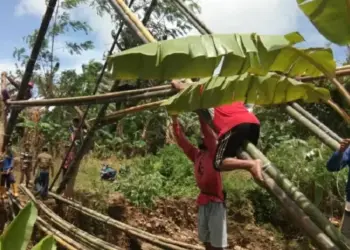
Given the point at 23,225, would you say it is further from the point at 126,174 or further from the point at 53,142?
the point at 53,142

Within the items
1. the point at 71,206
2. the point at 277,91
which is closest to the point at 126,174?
the point at 71,206

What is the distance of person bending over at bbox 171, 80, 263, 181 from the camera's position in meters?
2.33

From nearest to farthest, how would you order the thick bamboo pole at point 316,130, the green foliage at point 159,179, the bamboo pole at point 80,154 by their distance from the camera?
the thick bamboo pole at point 316,130, the bamboo pole at point 80,154, the green foliage at point 159,179

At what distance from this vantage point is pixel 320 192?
729 cm

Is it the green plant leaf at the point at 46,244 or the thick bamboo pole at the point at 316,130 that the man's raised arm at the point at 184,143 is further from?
the green plant leaf at the point at 46,244

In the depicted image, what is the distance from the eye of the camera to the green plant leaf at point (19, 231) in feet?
6.06

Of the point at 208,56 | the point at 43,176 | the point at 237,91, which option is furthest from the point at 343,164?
the point at 43,176

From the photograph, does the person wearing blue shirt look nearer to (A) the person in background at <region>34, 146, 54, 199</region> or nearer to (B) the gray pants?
(B) the gray pants

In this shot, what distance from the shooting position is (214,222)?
124 inches

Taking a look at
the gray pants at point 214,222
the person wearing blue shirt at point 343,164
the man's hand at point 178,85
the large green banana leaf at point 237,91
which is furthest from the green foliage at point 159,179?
the large green banana leaf at point 237,91

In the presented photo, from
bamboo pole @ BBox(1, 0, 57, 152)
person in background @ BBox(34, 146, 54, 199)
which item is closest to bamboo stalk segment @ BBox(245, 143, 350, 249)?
bamboo pole @ BBox(1, 0, 57, 152)

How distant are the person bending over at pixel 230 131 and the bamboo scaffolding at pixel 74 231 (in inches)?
74.1

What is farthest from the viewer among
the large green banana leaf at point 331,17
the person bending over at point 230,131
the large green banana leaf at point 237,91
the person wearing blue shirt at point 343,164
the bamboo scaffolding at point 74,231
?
the bamboo scaffolding at point 74,231

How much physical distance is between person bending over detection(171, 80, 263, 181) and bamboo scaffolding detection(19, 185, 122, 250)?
188cm
